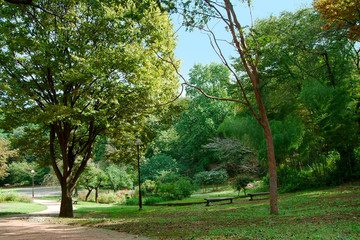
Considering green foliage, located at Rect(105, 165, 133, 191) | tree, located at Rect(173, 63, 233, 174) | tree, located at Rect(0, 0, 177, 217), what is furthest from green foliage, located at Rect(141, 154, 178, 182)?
tree, located at Rect(0, 0, 177, 217)

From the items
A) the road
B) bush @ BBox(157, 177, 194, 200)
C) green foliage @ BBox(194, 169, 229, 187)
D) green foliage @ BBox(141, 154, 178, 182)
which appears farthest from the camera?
the road

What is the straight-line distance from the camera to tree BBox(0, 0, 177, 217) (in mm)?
9883

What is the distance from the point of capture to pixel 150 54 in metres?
11.0

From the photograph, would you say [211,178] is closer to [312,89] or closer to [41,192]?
[312,89]

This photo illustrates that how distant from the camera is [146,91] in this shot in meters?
10.6

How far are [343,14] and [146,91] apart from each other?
8.46m

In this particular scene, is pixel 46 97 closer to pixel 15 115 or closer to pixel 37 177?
pixel 15 115

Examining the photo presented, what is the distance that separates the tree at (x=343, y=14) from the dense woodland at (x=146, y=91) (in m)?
0.15

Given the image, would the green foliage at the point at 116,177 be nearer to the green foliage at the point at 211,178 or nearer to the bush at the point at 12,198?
the bush at the point at 12,198

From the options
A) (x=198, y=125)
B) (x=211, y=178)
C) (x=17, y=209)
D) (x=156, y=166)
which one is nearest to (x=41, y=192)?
(x=156, y=166)

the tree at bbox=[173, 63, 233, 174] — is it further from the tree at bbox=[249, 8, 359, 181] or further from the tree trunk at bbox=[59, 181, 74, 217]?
the tree trunk at bbox=[59, 181, 74, 217]

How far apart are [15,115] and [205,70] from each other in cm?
2476

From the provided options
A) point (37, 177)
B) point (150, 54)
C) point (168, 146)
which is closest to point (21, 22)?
point (150, 54)

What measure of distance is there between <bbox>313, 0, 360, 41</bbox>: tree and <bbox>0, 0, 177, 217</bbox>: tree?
6.77 meters
